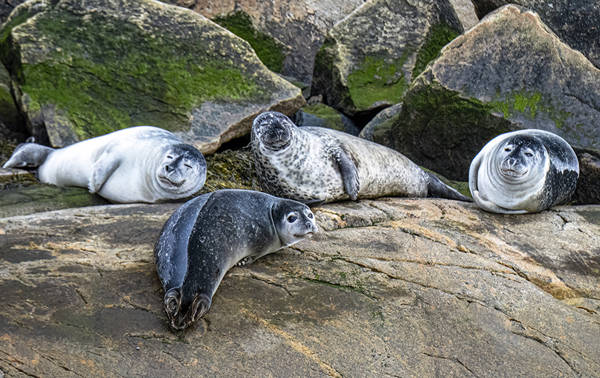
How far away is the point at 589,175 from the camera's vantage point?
6020 mm

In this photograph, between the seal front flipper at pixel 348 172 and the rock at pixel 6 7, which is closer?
the seal front flipper at pixel 348 172

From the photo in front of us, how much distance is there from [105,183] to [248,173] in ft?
4.66

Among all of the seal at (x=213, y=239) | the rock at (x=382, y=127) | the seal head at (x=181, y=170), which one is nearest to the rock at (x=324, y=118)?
the rock at (x=382, y=127)

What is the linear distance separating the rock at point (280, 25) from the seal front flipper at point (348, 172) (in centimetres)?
453

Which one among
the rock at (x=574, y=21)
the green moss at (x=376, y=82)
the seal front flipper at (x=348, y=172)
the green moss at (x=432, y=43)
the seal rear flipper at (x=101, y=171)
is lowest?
the seal rear flipper at (x=101, y=171)

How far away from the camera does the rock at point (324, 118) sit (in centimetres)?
789

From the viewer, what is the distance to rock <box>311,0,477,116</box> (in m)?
8.31

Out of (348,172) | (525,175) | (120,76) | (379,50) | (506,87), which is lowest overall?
(120,76)

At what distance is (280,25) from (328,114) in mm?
2275

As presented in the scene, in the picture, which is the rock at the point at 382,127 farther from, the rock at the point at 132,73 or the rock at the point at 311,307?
the rock at the point at 311,307

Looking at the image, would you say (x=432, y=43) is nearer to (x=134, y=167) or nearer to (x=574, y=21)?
(x=574, y=21)

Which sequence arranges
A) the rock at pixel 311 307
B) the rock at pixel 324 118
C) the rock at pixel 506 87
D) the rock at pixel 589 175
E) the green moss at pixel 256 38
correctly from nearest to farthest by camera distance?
the rock at pixel 311 307
the rock at pixel 589 175
the rock at pixel 506 87
the rock at pixel 324 118
the green moss at pixel 256 38

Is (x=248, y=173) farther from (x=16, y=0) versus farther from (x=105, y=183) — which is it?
(x=16, y=0)

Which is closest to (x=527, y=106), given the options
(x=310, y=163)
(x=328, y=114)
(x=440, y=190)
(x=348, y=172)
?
(x=440, y=190)
